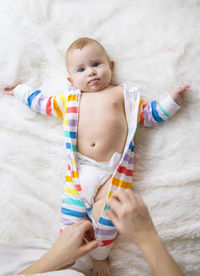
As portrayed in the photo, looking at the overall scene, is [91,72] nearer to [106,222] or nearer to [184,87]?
[184,87]

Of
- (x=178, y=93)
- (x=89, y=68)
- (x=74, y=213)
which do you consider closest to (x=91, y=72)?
(x=89, y=68)

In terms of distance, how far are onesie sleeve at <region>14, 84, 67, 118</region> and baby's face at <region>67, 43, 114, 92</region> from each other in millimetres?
106

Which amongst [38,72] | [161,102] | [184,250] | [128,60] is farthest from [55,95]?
[184,250]

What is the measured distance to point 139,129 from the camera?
119cm

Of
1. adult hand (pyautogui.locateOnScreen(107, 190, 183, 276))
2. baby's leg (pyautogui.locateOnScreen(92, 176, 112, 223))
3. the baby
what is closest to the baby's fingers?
the baby

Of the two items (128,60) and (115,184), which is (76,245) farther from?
(128,60)

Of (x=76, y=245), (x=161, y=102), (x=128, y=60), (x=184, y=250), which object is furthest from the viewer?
(x=128, y=60)

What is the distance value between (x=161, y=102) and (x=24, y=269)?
2.64 feet

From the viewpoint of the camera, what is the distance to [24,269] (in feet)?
2.94

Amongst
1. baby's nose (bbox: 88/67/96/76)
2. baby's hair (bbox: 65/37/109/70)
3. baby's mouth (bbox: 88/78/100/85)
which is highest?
baby's hair (bbox: 65/37/109/70)

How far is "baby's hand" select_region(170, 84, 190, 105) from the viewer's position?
1115 mm

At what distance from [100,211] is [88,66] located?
0.60m

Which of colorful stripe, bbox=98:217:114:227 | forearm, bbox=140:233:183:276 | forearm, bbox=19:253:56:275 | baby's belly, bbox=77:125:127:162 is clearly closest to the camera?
forearm, bbox=140:233:183:276

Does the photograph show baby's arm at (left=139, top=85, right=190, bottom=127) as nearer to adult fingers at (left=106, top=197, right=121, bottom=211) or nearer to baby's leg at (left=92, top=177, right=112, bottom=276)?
baby's leg at (left=92, top=177, right=112, bottom=276)
